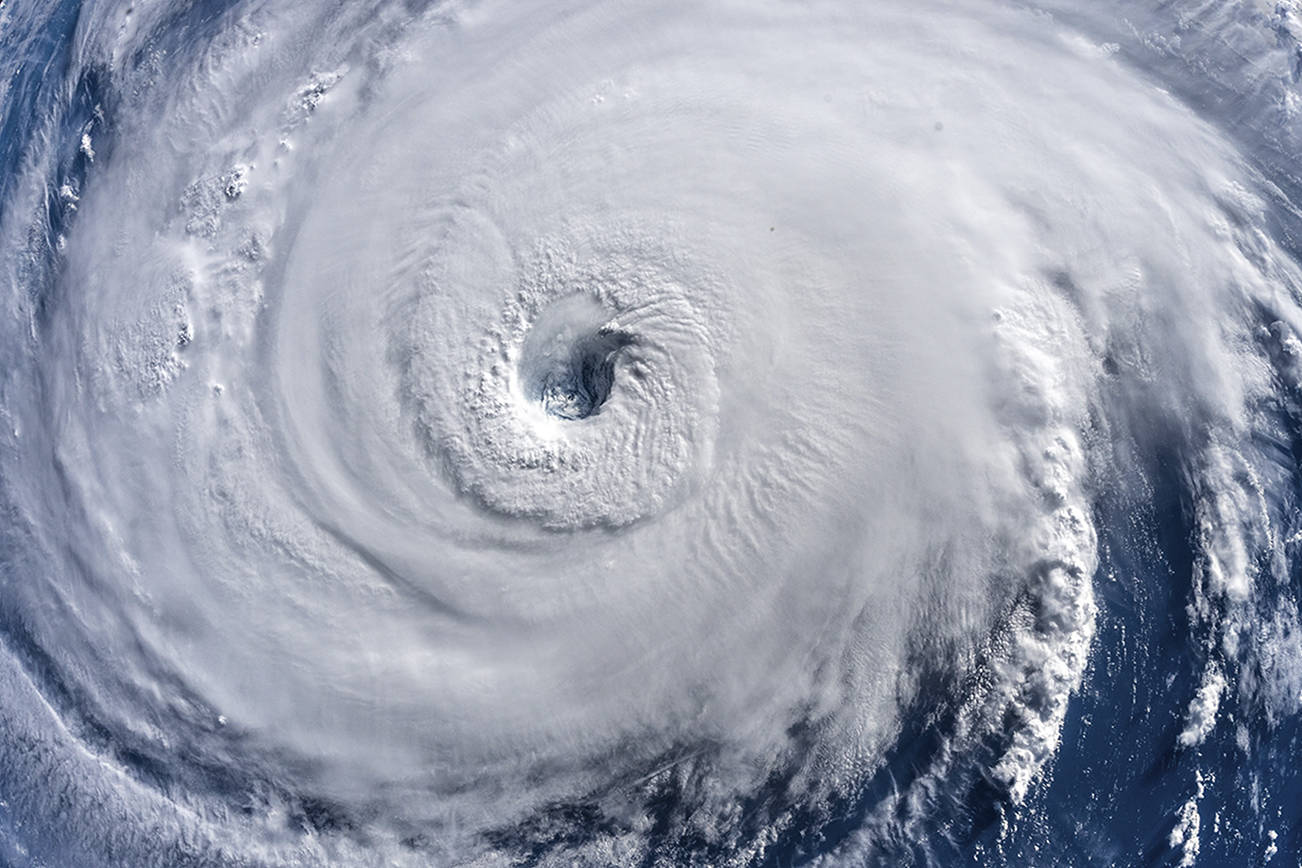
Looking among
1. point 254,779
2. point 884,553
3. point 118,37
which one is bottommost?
point 254,779

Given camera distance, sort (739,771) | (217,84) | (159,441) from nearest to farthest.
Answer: (739,771)
(159,441)
(217,84)

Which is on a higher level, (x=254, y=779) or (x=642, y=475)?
(x=642, y=475)

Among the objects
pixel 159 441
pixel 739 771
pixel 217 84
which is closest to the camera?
pixel 739 771

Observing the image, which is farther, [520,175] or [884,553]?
[520,175]

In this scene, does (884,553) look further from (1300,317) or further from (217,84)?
(217,84)

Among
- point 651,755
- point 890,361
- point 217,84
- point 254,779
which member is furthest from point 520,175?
point 254,779

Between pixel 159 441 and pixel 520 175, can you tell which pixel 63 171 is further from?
pixel 520 175
